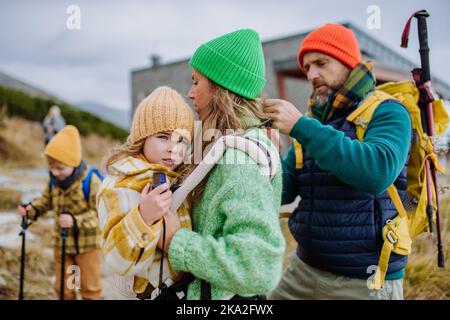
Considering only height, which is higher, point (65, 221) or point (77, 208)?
point (77, 208)

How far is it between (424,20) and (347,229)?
3.73 ft

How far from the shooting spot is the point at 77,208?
404 cm

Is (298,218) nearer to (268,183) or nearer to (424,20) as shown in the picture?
(268,183)

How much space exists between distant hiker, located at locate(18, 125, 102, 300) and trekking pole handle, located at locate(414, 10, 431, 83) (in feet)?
9.81

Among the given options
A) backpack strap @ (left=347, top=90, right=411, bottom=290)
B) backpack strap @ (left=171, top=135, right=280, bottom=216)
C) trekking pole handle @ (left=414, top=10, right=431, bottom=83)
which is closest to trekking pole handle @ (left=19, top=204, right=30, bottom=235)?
backpack strap @ (left=171, top=135, right=280, bottom=216)

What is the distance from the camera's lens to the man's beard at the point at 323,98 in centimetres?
223

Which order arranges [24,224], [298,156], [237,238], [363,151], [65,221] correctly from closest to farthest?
[237,238]
[363,151]
[298,156]
[24,224]
[65,221]

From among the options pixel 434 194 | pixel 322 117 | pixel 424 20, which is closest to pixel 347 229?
pixel 434 194

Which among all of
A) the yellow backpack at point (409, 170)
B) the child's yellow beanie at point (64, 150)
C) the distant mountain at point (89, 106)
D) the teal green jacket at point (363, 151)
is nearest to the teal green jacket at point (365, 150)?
the teal green jacket at point (363, 151)

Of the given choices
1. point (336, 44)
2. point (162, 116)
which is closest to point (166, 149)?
point (162, 116)

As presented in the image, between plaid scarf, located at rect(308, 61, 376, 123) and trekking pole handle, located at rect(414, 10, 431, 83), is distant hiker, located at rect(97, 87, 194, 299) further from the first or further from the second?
trekking pole handle, located at rect(414, 10, 431, 83)

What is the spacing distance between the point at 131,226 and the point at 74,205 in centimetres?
288

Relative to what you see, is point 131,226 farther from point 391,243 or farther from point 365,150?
point 391,243

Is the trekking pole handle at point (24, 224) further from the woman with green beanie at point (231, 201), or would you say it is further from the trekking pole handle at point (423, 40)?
the trekking pole handle at point (423, 40)
